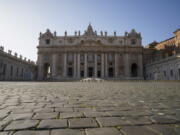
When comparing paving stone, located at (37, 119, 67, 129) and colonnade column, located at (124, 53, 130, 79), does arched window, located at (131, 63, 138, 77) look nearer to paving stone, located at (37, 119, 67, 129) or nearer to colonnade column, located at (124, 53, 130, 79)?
colonnade column, located at (124, 53, 130, 79)

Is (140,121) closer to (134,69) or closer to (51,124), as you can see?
(51,124)

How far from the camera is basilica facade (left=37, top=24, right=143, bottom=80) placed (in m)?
48.4

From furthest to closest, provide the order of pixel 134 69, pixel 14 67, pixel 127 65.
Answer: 1. pixel 134 69
2. pixel 127 65
3. pixel 14 67

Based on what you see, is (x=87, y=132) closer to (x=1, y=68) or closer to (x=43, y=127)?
(x=43, y=127)

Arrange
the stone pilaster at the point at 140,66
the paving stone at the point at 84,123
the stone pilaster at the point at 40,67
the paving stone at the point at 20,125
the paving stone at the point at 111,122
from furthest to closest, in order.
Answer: the stone pilaster at the point at 40,67 < the stone pilaster at the point at 140,66 < the paving stone at the point at 111,122 < the paving stone at the point at 84,123 < the paving stone at the point at 20,125

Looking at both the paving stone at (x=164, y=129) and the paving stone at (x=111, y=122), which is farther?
the paving stone at (x=111, y=122)

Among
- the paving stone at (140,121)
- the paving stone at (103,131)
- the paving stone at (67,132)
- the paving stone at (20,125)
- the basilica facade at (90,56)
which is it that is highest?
the basilica facade at (90,56)

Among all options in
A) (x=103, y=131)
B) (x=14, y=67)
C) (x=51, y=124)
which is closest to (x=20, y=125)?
(x=51, y=124)

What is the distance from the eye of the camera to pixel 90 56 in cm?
4916

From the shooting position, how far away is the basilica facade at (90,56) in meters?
48.4

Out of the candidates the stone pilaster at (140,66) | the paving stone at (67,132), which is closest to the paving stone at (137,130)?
the paving stone at (67,132)

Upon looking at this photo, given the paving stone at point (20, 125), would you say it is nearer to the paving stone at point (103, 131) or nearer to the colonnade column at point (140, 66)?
the paving stone at point (103, 131)

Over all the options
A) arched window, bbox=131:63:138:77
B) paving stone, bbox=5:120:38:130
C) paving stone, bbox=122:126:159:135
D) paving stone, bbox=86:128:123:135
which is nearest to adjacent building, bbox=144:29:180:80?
arched window, bbox=131:63:138:77

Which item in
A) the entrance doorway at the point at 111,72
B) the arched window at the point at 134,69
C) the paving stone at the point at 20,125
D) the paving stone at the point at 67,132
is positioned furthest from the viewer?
the arched window at the point at 134,69
